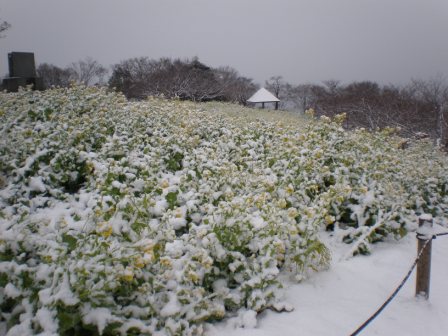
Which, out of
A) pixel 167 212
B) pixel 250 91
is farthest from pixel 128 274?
pixel 250 91

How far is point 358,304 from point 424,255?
719mm

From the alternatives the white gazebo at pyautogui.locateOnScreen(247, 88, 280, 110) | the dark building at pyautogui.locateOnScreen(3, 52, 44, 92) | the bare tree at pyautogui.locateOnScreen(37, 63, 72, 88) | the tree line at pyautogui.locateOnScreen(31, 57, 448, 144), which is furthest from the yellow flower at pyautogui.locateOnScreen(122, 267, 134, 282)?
the bare tree at pyautogui.locateOnScreen(37, 63, 72, 88)

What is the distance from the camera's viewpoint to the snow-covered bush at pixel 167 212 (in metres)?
2.35

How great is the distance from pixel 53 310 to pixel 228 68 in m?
42.4

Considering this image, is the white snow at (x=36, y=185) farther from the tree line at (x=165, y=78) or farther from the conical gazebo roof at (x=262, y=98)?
the conical gazebo roof at (x=262, y=98)

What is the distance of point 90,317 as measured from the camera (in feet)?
7.27

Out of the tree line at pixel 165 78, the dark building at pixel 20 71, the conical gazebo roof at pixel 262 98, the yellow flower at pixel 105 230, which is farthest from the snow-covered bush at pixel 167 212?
the conical gazebo roof at pixel 262 98

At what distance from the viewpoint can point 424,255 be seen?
3.25 meters

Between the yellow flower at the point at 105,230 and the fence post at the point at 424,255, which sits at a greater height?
the yellow flower at the point at 105,230

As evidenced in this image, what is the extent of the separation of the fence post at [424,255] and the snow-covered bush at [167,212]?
32.3 inches

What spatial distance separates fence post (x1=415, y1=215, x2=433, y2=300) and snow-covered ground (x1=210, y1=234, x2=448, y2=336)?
115mm

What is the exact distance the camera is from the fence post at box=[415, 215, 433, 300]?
10.6ft

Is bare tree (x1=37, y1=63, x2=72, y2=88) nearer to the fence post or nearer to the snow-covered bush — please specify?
the snow-covered bush

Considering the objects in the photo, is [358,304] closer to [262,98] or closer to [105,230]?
[105,230]
